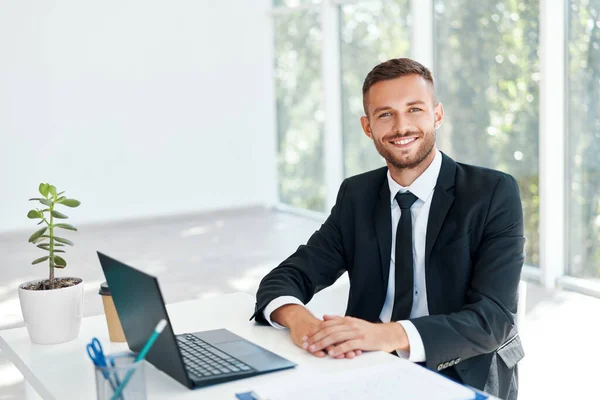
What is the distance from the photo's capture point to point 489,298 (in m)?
1.79

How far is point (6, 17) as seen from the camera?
269 inches

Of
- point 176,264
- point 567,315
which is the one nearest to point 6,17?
point 176,264

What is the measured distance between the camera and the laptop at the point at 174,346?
1.38 metres

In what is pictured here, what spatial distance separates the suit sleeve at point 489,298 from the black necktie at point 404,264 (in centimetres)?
16

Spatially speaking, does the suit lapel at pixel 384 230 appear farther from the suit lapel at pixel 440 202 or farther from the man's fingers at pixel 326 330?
the man's fingers at pixel 326 330

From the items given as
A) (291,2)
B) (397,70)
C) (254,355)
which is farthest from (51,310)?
(291,2)

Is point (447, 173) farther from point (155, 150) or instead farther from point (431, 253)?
point (155, 150)

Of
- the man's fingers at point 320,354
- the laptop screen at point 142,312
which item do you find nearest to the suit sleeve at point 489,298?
the man's fingers at point 320,354

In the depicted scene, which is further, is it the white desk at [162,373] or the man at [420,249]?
the man at [420,249]

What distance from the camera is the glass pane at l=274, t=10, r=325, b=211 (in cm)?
747

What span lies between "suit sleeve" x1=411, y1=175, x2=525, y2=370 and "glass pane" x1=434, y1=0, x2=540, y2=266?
3.24 meters

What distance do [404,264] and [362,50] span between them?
16.3 feet

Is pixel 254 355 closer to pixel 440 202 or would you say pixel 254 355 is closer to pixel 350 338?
pixel 350 338

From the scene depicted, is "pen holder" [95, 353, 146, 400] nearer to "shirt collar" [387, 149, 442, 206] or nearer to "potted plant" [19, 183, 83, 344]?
"potted plant" [19, 183, 83, 344]
